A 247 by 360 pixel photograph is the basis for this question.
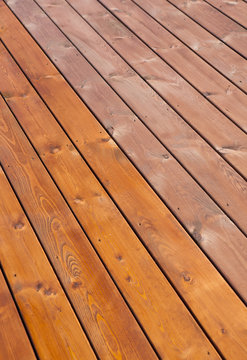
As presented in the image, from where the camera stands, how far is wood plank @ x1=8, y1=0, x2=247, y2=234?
1933 mm

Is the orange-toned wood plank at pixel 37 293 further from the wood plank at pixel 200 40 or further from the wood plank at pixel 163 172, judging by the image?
the wood plank at pixel 200 40

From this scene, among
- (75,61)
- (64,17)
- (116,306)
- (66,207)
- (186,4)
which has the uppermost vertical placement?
(64,17)

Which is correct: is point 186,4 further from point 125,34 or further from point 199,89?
point 199,89

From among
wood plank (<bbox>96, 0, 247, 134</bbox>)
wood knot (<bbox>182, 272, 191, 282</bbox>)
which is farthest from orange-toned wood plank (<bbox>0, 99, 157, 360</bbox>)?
wood plank (<bbox>96, 0, 247, 134</bbox>)

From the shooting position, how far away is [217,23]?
2.82 m

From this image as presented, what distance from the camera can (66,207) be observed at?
1.84 metres

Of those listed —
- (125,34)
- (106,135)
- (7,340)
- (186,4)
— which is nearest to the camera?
(7,340)

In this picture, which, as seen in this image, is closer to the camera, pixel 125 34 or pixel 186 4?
pixel 125 34

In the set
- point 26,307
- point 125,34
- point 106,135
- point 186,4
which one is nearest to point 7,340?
point 26,307

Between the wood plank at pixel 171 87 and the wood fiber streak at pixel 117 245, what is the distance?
1.29 feet

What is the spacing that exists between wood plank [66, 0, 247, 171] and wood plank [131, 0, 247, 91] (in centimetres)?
14

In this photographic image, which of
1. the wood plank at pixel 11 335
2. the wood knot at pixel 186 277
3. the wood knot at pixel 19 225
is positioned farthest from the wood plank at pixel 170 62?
the wood plank at pixel 11 335

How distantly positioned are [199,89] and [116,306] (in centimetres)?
117

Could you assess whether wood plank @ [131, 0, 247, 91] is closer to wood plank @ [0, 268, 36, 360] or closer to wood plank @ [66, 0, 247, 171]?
wood plank @ [66, 0, 247, 171]
